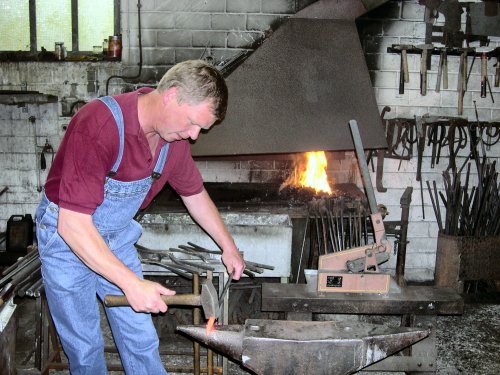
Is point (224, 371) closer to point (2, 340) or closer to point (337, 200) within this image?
point (2, 340)

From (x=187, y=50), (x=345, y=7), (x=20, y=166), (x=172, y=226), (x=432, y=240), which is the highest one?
(x=345, y=7)

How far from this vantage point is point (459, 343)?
11.6ft

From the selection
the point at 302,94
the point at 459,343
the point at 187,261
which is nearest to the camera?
the point at 187,261

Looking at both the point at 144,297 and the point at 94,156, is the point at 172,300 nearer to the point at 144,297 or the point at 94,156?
the point at 144,297

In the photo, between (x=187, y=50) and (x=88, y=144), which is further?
(x=187, y=50)

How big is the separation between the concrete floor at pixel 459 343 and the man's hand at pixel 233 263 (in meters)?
0.95

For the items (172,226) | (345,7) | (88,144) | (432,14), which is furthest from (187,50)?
Result: (88,144)

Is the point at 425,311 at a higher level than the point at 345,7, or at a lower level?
lower

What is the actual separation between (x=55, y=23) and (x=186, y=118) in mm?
3250

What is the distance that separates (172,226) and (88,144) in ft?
5.60

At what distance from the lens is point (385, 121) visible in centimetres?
454

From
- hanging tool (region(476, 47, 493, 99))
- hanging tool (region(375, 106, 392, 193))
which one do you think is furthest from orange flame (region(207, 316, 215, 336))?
hanging tool (region(476, 47, 493, 99))

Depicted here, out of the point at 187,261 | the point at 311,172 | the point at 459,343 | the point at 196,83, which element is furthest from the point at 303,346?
the point at 311,172

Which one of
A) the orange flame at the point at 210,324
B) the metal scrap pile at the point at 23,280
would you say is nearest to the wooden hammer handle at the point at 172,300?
the orange flame at the point at 210,324
